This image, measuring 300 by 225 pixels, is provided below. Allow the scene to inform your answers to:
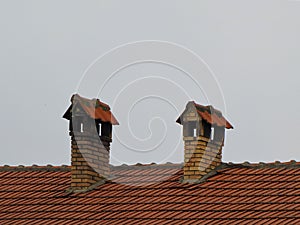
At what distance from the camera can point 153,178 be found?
25641mm


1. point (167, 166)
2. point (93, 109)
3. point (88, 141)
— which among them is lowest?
point (167, 166)

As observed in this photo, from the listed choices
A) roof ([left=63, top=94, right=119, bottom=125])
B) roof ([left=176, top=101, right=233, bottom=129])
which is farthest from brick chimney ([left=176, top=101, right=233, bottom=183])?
roof ([left=63, top=94, right=119, bottom=125])

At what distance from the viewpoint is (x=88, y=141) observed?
1029 inches

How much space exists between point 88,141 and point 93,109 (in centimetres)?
78

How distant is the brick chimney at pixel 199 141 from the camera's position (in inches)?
998

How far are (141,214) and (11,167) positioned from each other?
468 cm

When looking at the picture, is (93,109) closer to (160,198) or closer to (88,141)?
(88,141)

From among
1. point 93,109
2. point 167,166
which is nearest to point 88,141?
point 93,109

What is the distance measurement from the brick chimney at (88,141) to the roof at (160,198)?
312 mm

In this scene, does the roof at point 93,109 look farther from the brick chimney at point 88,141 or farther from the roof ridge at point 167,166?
the roof ridge at point 167,166

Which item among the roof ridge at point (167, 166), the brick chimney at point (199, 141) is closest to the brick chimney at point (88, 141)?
the roof ridge at point (167, 166)

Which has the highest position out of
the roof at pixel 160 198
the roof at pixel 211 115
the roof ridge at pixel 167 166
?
the roof at pixel 211 115

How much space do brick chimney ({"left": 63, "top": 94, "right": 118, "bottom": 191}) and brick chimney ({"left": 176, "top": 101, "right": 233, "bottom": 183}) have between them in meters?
1.83

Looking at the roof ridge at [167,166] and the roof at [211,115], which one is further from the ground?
the roof at [211,115]
